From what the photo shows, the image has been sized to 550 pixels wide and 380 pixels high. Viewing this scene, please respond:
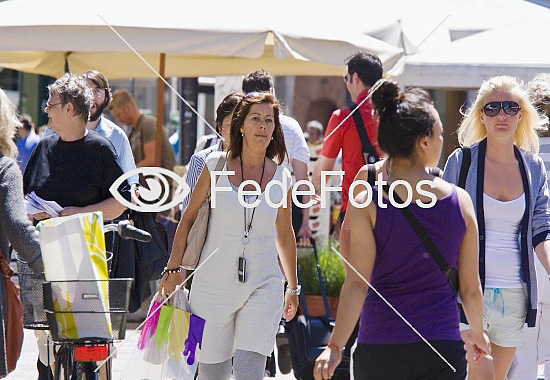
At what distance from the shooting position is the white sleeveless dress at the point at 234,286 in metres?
5.00

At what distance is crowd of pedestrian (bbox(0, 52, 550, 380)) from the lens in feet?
11.6

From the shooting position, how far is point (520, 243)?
4895 millimetres

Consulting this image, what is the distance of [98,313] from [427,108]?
63.7 inches

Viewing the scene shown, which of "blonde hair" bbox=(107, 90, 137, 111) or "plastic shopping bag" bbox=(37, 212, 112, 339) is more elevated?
"blonde hair" bbox=(107, 90, 137, 111)

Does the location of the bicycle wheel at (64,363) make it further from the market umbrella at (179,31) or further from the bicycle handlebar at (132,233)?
the market umbrella at (179,31)

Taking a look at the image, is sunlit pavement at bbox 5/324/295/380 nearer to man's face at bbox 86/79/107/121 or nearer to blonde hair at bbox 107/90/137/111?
man's face at bbox 86/79/107/121

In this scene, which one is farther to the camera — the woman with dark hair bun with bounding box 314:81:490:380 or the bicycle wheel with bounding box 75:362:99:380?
the bicycle wheel with bounding box 75:362:99:380

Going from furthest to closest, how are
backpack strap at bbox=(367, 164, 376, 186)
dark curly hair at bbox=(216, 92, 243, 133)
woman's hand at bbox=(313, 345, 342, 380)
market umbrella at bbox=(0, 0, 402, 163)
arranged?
market umbrella at bbox=(0, 0, 402, 163) → dark curly hair at bbox=(216, 92, 243, 133) → backpack strap at bbox=(367, 164, 376, 186) → woman's hand at bbox=(313, 345, 342, 380)

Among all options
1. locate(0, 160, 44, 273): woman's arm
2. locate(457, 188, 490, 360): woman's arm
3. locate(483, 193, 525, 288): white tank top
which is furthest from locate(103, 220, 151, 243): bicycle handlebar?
locate(483, 193, 525, 288): white tank top

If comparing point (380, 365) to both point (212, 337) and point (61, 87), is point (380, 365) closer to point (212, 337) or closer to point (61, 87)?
point (212, 337)

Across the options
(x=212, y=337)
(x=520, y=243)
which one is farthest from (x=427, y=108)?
(x=212, y=337)

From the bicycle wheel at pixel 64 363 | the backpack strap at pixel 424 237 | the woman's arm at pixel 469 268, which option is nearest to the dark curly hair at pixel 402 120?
the backpack strap at pixel 424 237

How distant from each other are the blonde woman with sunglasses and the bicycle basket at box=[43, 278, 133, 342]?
1541 millimetres

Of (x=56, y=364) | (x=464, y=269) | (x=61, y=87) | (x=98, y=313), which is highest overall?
(x=61, y=87)
